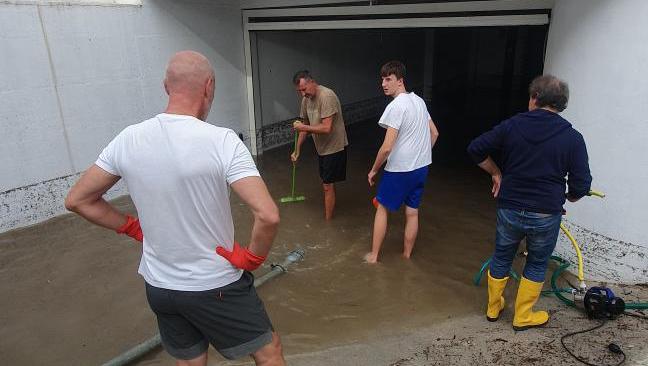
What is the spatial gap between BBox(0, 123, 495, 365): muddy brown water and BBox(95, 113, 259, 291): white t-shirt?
1.43m

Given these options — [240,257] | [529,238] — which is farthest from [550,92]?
[240,257]

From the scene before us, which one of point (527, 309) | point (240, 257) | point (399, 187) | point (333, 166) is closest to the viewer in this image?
point (240, 257)

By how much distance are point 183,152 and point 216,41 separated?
587cm

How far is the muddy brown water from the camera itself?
3262 mm

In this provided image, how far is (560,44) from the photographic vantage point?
375cm

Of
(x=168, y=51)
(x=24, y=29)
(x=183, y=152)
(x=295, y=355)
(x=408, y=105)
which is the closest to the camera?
(x=183, y=152)

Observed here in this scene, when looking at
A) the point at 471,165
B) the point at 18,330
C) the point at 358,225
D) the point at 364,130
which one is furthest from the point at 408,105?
the point at 364,130

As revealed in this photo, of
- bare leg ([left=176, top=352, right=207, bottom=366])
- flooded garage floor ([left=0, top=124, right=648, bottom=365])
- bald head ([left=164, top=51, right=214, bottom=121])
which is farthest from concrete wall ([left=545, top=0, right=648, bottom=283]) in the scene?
bare leg ([left=176, top=352, right=207, bottom=366])

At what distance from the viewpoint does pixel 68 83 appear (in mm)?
5277

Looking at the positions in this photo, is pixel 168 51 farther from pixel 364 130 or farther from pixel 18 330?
pixel 364 130

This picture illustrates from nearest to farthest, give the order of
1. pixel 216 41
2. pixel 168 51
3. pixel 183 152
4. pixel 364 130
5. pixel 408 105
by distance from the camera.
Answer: pixel 183 152, pixel 408 105, pixel 168 51, pixel 216 41, pixel 364 130

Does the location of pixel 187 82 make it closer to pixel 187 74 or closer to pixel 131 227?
pixel 187 74

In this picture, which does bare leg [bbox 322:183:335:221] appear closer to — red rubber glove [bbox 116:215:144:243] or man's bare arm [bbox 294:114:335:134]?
man's bare arm [bbox 294:114:335:134]

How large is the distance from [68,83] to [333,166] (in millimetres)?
3215
